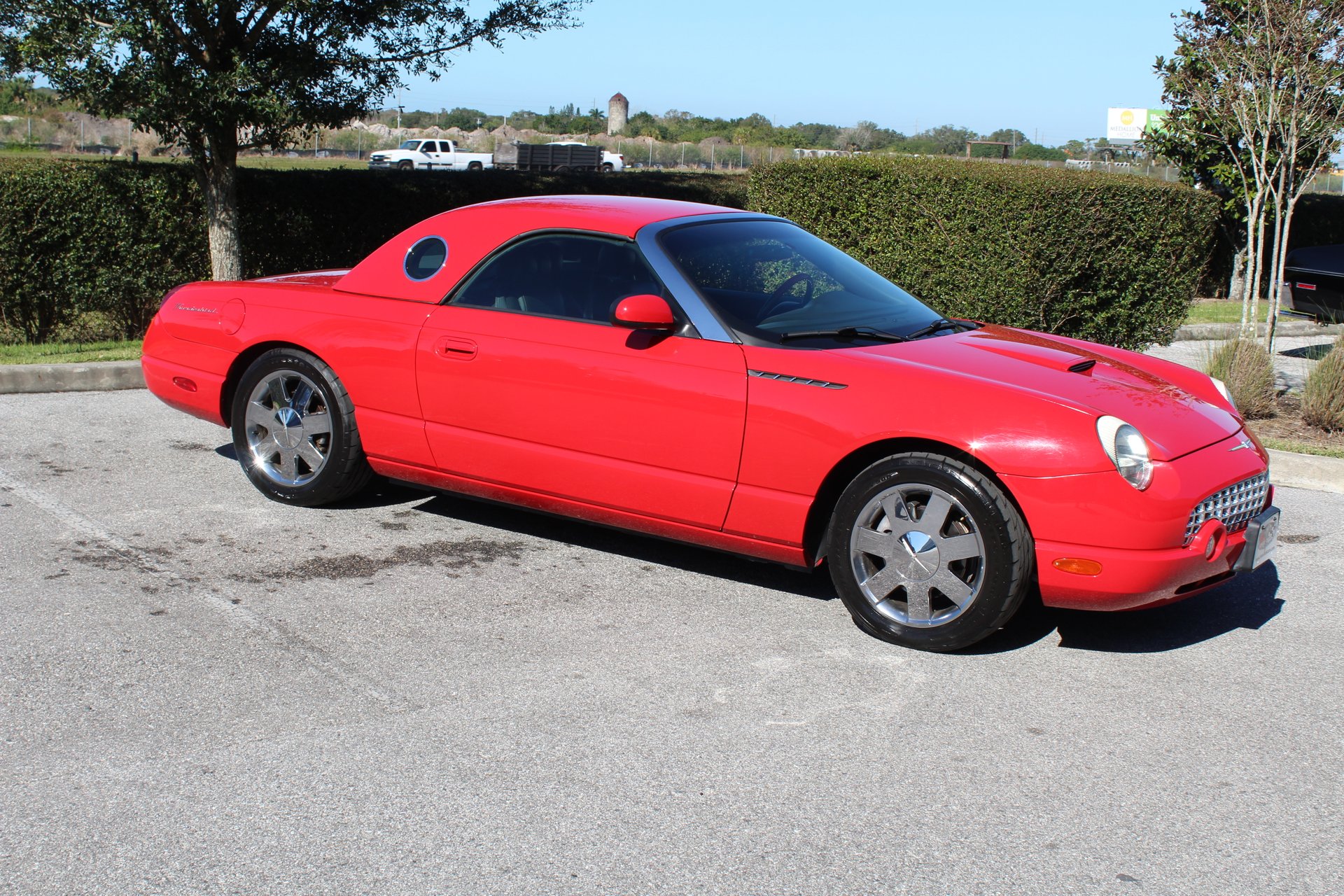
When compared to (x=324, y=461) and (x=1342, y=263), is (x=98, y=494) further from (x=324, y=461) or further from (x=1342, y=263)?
(x=1342, y=263)

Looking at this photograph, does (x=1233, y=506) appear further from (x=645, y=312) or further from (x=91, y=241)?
(x=91, y=241)

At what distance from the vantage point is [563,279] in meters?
5.34

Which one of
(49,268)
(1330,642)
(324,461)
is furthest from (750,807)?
(49,268)

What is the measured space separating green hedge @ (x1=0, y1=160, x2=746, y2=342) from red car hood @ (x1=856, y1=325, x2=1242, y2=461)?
8.61 metres

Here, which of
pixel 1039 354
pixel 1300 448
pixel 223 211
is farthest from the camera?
pixel 223 211

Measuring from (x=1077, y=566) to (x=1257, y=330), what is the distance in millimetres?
9827

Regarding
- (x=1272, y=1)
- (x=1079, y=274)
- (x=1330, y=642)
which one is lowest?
(x=1330, y=642)

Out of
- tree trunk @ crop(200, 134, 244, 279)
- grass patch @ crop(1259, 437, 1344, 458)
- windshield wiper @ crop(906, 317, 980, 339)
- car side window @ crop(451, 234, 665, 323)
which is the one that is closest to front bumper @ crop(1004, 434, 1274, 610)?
windshield wiper @ crop(906, 317, 980, 339)

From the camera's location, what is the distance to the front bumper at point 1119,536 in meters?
4.23

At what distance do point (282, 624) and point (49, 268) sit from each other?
7823 millimetres

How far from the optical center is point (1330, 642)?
4.81 meters

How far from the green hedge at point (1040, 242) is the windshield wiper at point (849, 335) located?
553 cm

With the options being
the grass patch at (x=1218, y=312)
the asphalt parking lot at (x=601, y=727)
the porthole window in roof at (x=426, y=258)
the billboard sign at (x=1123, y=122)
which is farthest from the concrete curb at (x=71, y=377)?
the billboard sign at (x=1123, y=122)

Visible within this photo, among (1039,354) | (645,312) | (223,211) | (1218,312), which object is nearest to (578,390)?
(645,312)
